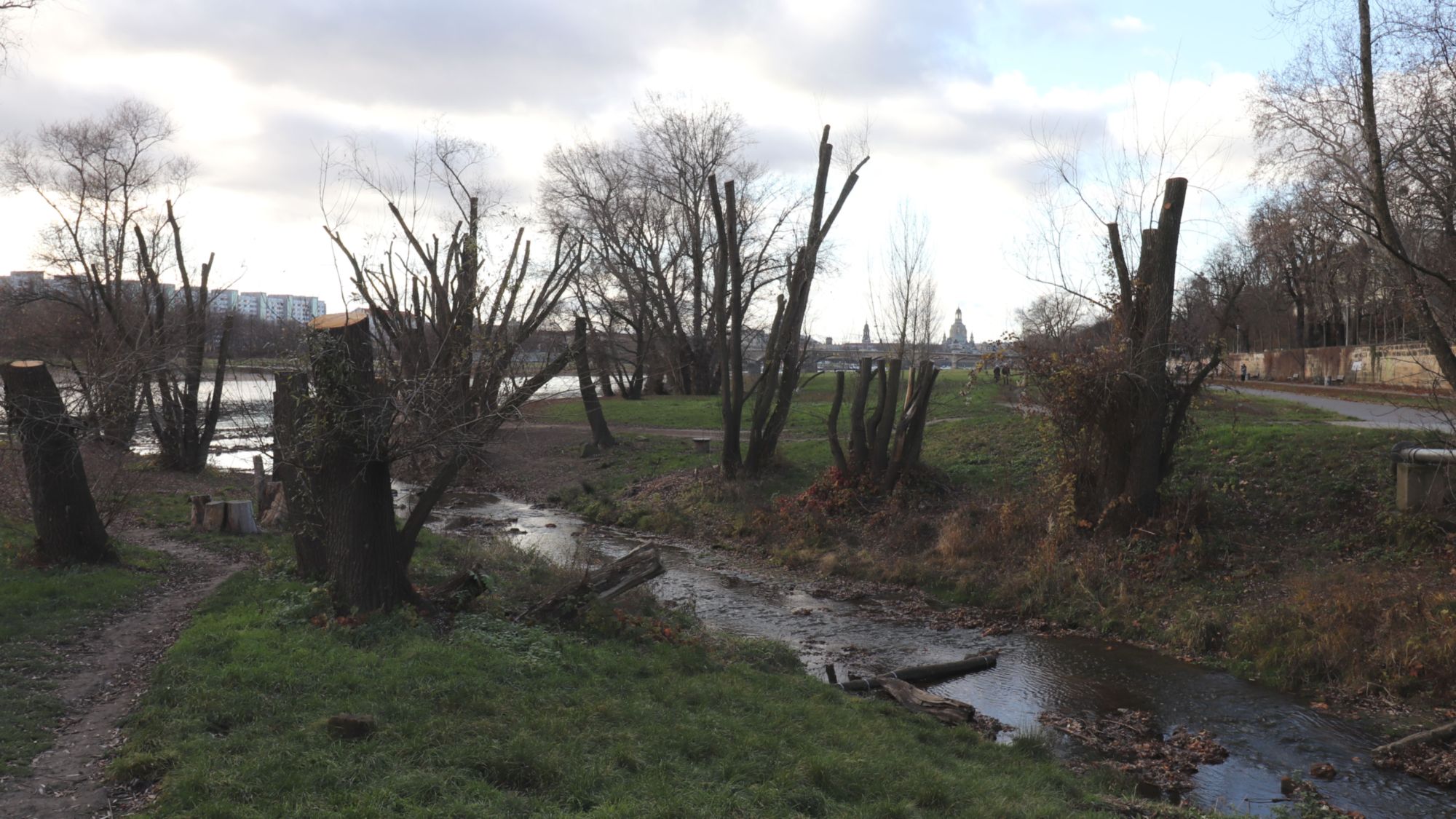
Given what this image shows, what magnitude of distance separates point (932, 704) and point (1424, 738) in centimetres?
438

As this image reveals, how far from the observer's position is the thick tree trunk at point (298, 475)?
920 cm

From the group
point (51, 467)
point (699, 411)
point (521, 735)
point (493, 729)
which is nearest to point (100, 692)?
point (493, 729)

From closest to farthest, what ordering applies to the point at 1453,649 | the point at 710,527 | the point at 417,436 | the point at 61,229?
the point at 417,436
the point at 1453,649
the point at 710,527
the point at 61,229

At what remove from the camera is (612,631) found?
9.88 m

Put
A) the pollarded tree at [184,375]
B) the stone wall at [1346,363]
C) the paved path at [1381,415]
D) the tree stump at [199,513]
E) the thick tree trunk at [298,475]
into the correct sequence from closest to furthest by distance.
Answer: the thick tree trunk at [298,475] → the paved path at [1381,415] → the tree stump at [199,513] → the pollarded tree at [184,375] → the stone wall at [1346,363]

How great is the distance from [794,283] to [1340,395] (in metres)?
22.5

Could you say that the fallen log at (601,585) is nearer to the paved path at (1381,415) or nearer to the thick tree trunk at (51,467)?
the thick tree trunk at (51,467)

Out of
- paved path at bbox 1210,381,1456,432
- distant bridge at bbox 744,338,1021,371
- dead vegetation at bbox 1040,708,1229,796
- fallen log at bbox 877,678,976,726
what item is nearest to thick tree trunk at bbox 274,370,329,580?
fallen log at bbox 877,678,976,726

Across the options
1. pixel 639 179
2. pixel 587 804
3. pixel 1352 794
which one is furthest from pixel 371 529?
pixel 639 179

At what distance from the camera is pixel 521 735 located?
6723 mm

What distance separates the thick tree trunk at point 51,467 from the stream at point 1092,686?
6.14 m

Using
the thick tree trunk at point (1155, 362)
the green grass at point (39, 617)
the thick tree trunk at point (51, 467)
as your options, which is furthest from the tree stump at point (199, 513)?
the thick tree trunk at point (1155, 362)

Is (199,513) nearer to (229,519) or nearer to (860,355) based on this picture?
(229,519)

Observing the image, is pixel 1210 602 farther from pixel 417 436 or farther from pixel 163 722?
pixel 163 722
